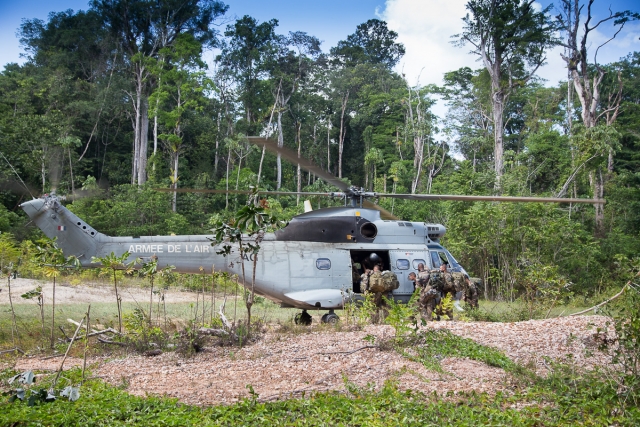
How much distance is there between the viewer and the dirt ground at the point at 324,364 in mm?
5949

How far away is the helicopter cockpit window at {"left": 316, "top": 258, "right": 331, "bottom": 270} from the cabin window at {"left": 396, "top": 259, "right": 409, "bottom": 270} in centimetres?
147

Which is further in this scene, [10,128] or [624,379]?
[10,128]

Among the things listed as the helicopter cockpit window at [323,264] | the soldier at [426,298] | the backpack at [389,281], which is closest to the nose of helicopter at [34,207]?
the helicopter cockpit window at [323,264]

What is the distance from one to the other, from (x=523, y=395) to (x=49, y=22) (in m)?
45.4

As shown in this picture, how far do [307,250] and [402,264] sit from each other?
6.66 ft

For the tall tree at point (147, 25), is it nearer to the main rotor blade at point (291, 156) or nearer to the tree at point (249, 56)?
the tree at point (249, 56)

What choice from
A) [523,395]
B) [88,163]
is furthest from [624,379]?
[88,163]

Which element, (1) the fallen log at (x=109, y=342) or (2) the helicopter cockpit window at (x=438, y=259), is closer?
(1) the fallen log at (x=109, y=342)

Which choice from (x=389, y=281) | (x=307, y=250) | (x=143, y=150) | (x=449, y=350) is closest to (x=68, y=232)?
(x=307, y=250)

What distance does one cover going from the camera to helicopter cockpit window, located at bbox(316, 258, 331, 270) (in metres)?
11.6

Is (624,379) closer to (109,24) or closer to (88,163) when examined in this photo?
(88,163)

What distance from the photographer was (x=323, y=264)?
11.6 metres

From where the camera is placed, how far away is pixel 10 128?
30312mm

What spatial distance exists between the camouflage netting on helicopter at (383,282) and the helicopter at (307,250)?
47 cm
